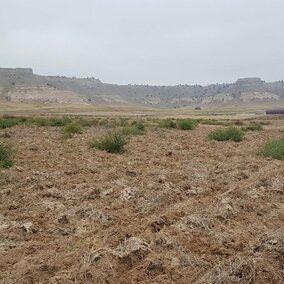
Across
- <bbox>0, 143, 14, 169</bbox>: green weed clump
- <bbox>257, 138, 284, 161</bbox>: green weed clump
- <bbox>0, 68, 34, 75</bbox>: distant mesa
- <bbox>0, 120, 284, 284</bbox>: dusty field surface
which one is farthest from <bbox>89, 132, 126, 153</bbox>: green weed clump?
<bbox>0, 68, 34, 75</bbox>: distant mesa

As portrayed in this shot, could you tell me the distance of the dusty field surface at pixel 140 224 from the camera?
6004 millimetres

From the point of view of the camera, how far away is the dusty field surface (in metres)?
6.00

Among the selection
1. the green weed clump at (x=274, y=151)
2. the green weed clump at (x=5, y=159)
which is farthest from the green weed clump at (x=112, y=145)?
the green weed clump at (x=274, y=151)

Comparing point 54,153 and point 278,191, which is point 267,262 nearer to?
point 278,191

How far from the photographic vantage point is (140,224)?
802 cm

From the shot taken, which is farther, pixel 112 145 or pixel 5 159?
pixel 112 145

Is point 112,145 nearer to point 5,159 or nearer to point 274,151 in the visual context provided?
point 5,159

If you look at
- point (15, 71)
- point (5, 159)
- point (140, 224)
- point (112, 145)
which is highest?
point (140, 224)

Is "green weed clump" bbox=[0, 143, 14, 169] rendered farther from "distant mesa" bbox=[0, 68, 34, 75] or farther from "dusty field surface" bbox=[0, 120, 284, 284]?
"distant mesa" bbox=[0, 68, 34, 75]

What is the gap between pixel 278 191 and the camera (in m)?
11.1

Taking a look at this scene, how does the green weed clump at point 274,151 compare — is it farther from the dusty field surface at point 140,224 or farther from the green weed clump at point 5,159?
the green weed clump at point 5,159

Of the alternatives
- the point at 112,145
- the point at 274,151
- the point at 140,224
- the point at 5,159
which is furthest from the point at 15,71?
the point at 140,224

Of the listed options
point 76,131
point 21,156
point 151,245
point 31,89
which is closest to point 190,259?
point 151,245

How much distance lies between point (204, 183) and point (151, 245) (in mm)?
5144
